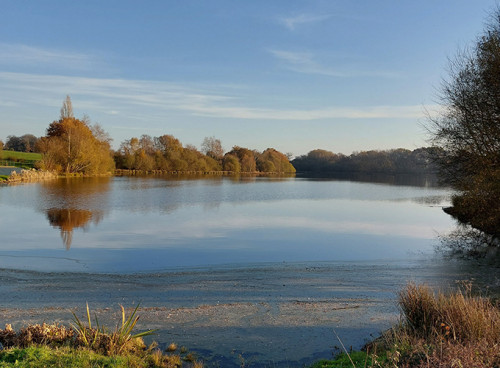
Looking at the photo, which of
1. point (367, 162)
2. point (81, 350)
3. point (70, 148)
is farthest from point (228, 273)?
point (367, 162)

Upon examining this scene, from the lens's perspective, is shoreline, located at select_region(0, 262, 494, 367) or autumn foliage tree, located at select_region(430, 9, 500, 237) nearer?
shoreline, located at select_region(0, 262, 494, 367)

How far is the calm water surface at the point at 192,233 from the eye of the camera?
37.9 ft

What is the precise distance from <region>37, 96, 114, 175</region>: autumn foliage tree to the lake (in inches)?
1280

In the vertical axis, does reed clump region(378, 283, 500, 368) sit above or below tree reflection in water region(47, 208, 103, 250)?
above

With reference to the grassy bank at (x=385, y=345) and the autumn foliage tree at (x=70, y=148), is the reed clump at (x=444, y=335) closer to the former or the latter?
the grassy bank at (x=385, y=345)

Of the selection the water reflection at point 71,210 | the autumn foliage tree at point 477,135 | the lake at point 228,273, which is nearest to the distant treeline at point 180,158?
the water reflection at point 71,210

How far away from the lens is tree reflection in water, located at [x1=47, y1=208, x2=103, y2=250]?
15328 millimetres

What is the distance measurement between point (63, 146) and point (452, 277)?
2037 inches

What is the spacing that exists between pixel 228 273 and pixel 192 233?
244 inches

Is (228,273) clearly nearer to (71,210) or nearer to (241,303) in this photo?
(241,303)

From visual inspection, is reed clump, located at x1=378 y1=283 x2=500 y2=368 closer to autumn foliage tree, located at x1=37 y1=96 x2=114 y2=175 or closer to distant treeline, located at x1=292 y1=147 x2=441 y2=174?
autumn foliage tree, located at x1=37 y1=96 x2=114 y2=175

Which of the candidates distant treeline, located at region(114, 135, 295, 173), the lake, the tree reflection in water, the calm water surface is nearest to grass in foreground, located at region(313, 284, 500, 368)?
the lake

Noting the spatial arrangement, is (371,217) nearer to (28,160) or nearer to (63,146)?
(63,146)

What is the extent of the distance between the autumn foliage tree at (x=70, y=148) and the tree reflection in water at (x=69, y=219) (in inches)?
1314
